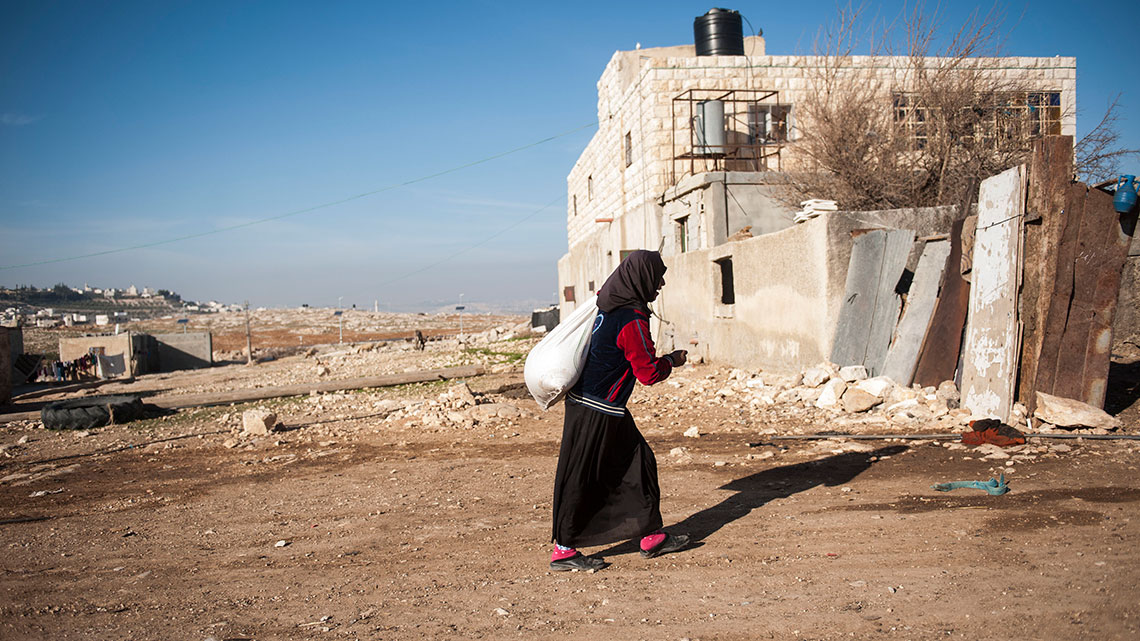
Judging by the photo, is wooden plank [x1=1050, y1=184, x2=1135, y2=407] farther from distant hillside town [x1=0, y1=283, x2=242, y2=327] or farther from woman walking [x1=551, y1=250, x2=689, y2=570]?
distant hillside town [x1=0, y1=283, x2=242, y2=327]

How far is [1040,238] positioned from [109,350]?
26.0 meters

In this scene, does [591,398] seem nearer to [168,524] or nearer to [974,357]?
[168,524]

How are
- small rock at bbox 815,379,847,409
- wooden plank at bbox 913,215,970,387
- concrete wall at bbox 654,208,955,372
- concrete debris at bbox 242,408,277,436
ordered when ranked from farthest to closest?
1. concrete wall at bbox 654,208,955,372
2. concrete debris at bbox 242,408,277,436
3. small rock at bbox 815,379,847,409
4. wooden plank at bbox 913,215,970,387

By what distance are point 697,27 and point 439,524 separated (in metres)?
16.3

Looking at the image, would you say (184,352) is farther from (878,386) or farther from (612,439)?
(612,439)

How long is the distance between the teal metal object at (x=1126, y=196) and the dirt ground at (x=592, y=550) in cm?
185

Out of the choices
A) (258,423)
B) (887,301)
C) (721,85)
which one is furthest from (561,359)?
(721,85)

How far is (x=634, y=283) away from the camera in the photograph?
3594 mm

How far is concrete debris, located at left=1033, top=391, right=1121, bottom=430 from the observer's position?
18.9 ft

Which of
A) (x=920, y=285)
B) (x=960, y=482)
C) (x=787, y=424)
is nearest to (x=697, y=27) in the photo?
(x=920, y=285)

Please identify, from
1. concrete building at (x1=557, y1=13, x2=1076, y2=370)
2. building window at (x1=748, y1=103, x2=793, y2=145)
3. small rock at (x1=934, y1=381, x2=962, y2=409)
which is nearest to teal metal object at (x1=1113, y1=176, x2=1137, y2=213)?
small rock at (x1=934, y1=381, x2=962, y2=409)

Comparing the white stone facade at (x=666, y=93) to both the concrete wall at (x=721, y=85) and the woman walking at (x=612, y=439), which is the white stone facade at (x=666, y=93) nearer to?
the concrete wall at (x=721, y=85)

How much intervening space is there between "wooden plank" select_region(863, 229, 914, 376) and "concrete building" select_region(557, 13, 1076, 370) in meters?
0.93

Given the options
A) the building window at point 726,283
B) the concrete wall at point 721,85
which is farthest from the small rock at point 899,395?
the concrete wall at point 721,85
